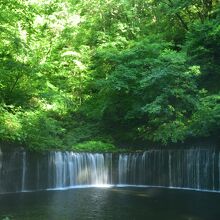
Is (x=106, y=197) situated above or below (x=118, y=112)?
below

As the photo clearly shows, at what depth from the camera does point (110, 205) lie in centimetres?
1257

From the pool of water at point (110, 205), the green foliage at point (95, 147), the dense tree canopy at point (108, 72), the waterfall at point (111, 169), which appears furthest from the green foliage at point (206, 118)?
the green foliage at point (95, 147)

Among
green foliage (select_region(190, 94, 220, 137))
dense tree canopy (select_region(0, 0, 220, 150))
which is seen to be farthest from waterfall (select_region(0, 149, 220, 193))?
green foliage (select_region(190, 94, 220, 137))

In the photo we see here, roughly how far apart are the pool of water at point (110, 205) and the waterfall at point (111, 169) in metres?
0.99

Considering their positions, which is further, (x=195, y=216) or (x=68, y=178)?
(x=68, y=178)

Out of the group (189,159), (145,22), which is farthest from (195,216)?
(145,22)

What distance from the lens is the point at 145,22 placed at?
25703 mm

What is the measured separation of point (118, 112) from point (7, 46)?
8.64m

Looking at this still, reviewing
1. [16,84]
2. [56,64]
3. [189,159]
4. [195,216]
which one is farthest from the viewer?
[56,64]

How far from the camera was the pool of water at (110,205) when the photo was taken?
36.5ft

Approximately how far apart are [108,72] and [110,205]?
41.0 feet

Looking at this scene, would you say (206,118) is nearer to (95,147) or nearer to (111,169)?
(111,169)

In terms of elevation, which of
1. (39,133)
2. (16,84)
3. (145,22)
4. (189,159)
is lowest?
(189,159)

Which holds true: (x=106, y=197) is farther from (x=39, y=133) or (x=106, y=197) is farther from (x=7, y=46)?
(x=7, y=46)
